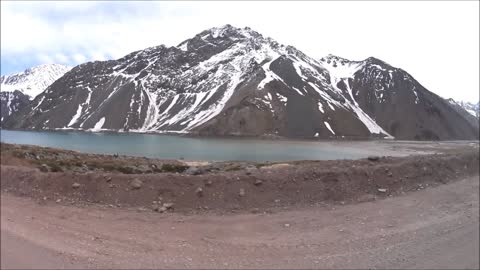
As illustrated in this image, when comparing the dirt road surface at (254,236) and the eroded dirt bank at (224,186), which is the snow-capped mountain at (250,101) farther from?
the dirt road surface at (254,236)

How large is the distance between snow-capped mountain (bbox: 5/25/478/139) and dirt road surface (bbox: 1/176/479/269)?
111 metres

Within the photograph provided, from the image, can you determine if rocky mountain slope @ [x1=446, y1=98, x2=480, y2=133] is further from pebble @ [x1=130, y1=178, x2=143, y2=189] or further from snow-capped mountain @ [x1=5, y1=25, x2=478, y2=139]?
snow-capped mountain @ [x1=5, y1=25, x2=478, y2=139]

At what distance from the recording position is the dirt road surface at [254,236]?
22.1 feet

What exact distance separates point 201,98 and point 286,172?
15337cm

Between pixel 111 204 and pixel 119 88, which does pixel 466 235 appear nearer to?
pixel 111 204

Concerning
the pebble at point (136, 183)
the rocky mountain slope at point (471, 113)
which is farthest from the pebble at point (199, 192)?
the rocky mountain slope at point (471, 113)

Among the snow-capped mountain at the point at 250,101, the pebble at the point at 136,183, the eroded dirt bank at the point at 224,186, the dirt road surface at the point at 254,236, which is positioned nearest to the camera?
the dirt road surface at the point at 254,236

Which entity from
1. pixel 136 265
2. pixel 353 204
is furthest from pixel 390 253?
pixel 136 265

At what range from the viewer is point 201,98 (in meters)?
164

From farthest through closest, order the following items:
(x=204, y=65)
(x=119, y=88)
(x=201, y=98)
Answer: (x=204, y=65) < (x=119, y=88) < (x=201, y=98)

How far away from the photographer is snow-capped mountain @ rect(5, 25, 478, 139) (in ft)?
422

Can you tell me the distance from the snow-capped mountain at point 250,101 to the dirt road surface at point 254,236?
364 feet

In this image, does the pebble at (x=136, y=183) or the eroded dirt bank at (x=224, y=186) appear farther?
the pebble at (x=136, y=183)

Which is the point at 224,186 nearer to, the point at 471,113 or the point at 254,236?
the point at 254,236
